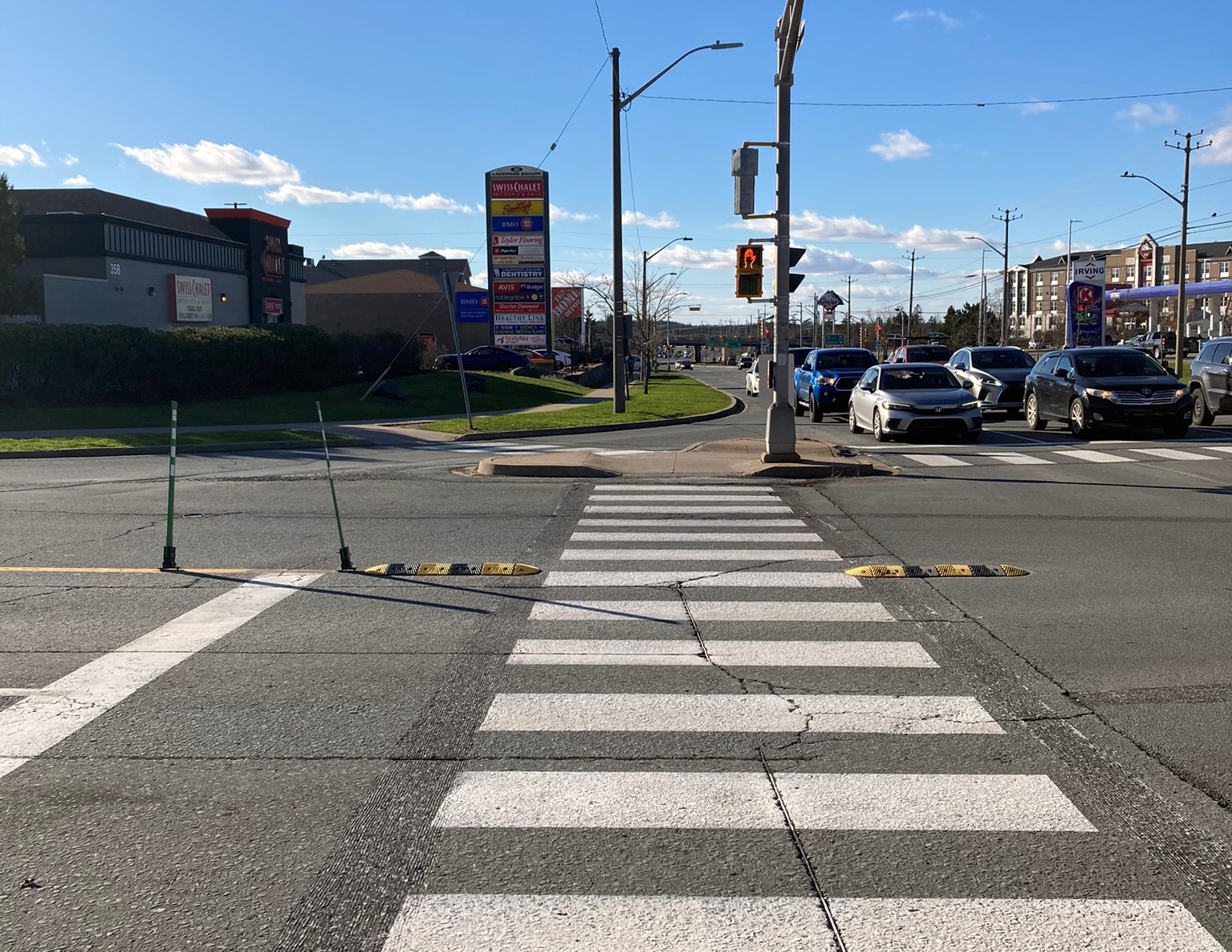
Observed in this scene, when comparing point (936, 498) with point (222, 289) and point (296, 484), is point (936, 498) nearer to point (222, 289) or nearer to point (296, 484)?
point (296, 484)

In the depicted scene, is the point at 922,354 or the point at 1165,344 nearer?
the point at 922,354

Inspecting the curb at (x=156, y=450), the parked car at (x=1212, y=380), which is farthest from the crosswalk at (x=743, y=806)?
the parked car at (x=1212, y=380)

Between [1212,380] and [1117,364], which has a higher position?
[1117,364]

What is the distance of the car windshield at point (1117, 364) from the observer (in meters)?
21.9

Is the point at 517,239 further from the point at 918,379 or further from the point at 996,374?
the point at 918,379

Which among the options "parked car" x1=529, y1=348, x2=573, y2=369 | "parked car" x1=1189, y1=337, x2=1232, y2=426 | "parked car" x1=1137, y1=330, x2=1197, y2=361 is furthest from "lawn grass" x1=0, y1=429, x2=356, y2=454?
"parked car" x1=1137, y1=330, x2=1197, y2=361

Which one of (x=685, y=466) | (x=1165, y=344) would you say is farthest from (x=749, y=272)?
(x=1165, y=344)

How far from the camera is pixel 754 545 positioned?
10.6m

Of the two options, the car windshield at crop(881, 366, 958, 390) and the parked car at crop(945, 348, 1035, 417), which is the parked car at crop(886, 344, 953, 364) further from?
the car windshield at crop(881, 366, 958, 390)

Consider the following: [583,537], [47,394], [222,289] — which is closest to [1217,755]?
[583,537]

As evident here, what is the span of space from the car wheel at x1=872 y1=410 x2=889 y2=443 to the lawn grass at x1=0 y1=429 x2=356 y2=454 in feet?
33.4

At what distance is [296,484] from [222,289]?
154ft

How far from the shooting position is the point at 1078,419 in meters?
21.7

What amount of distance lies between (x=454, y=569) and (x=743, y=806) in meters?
5.22
